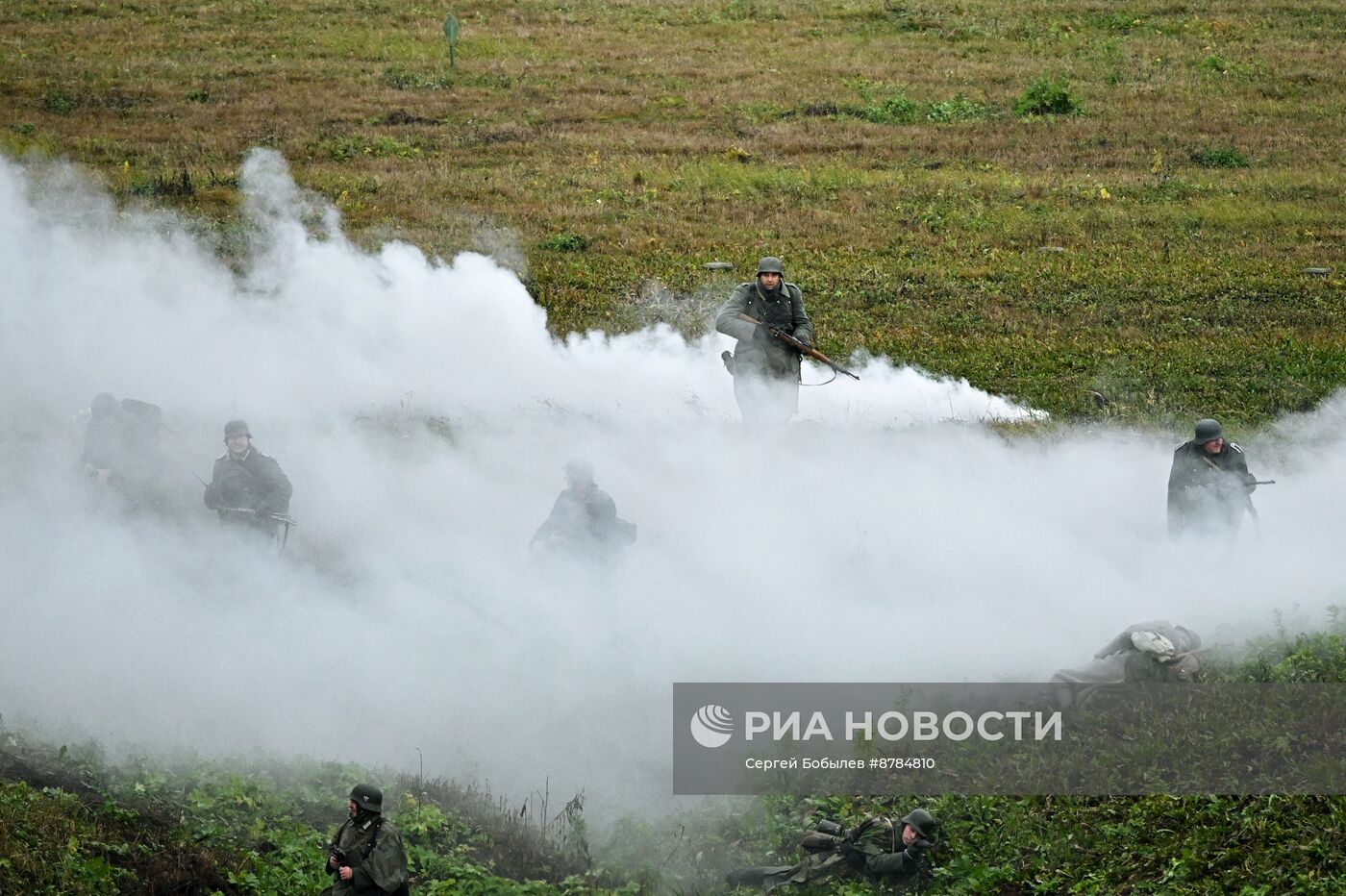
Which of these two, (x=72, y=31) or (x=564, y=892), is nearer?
(x=564, y=892)

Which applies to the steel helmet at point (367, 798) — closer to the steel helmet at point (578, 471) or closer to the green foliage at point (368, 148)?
the steel helmet at point (578, 471)

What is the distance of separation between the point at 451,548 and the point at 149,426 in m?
2.98

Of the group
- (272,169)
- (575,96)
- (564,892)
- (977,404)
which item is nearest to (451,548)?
(564,892)

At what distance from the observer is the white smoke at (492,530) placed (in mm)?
11430

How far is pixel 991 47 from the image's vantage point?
121ft

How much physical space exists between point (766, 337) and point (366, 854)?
7172mm

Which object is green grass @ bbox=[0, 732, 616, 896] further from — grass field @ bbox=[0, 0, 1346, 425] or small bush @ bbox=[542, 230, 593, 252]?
small bush @ bbox=[542, 230, 593, 252]

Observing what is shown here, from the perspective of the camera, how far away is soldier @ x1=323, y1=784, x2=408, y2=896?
7.96 m

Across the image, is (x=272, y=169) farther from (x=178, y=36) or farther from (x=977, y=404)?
(x=977, y=404)

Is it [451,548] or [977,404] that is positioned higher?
[977,404]

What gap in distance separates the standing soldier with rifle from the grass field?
4527 millimetres

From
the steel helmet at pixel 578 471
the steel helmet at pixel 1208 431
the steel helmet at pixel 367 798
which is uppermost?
the steel helmet at pixel 1208 431

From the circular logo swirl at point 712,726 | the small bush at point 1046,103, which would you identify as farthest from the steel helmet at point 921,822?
the small bush at point 1046,103

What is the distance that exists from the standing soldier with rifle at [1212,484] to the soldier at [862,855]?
14.7 ft
